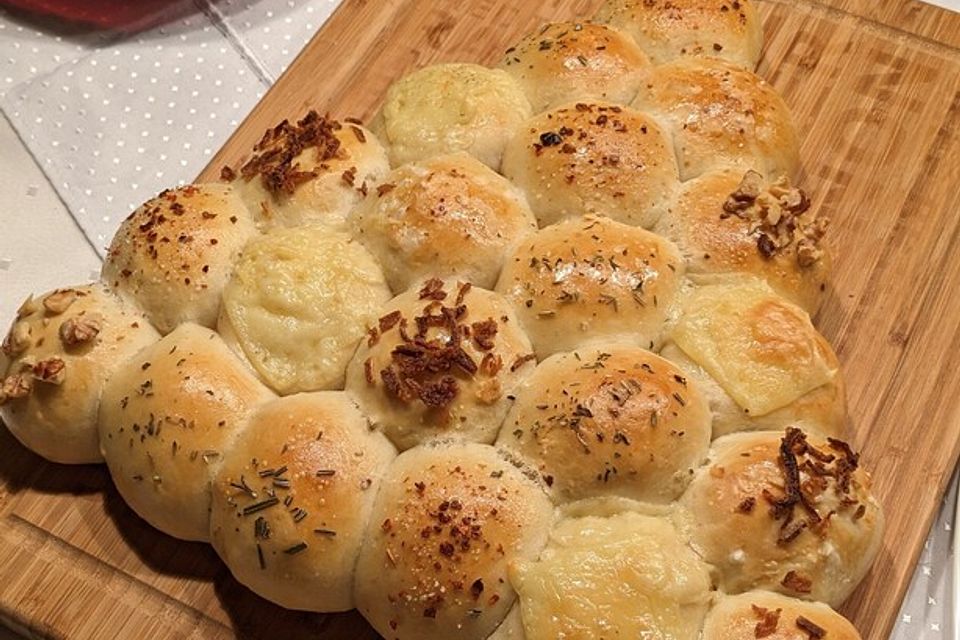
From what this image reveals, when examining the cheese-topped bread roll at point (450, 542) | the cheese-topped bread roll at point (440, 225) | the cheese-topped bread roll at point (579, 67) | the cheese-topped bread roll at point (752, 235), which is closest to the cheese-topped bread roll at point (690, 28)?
the cheese-topped bread roll at point (579, 67)

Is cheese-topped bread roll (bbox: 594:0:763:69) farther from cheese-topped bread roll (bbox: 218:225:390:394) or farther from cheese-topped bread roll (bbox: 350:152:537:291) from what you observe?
cheese-topped bread roll (bbox: 218:225:390:394)

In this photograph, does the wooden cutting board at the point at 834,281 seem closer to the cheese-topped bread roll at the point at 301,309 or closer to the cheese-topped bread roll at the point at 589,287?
the cheese-topped bread roll at the point at 301,309

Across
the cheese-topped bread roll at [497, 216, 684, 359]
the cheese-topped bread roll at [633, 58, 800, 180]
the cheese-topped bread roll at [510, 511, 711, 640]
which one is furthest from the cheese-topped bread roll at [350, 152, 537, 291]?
the cheese-topped bread roll at [510, 511, 711, 640]

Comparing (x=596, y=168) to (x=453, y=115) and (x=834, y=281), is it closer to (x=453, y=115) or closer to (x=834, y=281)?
(x=453, y=115)

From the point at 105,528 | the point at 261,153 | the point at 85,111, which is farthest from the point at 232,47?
the point at 105,528

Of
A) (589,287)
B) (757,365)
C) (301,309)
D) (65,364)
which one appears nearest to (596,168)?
(589,287)

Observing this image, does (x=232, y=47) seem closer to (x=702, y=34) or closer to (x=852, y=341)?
(x=702, y=34)

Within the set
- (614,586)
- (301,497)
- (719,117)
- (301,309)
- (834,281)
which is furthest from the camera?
(834,281)
